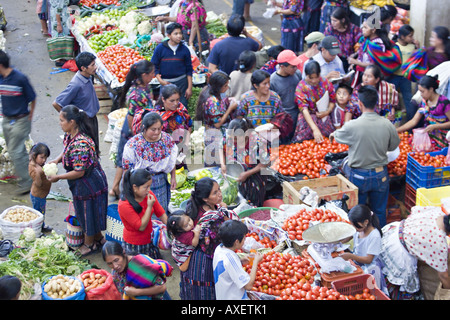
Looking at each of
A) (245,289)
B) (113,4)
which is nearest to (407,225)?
(245,289)

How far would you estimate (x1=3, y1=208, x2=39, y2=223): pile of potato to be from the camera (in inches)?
261

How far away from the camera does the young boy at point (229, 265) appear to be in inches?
182

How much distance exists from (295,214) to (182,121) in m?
1.88

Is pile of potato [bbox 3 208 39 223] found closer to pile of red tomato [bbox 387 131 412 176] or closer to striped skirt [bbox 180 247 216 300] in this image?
striped skirt [bbox 180 247 216 300]

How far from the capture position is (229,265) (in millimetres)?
4633

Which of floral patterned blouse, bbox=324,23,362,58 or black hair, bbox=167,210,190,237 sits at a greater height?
floral patterned blouse, bbox=324,23,362,58

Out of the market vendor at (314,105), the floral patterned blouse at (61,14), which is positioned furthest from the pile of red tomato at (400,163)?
the floral patterned blouse at (61,14)

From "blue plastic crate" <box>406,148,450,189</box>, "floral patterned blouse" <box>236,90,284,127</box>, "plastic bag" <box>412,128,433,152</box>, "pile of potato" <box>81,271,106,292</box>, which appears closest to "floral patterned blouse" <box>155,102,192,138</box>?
"floral patterned blouse" <box>236,90,284,127</box>

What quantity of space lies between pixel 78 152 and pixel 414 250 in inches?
133

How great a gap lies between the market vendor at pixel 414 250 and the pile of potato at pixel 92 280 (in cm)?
253

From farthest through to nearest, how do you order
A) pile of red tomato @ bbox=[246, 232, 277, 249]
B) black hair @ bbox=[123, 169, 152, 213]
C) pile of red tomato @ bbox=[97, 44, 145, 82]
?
pile of red tomato @ bbox=[97, 44, 145, 82] → pile of red tomato @ bbox=[246, 232, 277, 249] → black hair @ bbox=[123, 169, 152, 213]

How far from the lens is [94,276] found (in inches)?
209

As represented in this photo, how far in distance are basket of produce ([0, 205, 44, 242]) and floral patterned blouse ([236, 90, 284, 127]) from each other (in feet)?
8.74

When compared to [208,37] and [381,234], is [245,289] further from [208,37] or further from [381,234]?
[208,37]
